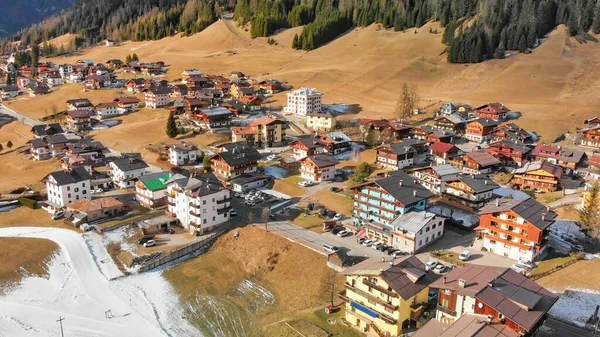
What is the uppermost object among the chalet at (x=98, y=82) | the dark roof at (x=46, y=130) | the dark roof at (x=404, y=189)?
the dark roof at (x=404, y=189)

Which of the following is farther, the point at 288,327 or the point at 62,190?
the point at 62,190

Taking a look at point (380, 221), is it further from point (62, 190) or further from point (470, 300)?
point (62, 190)

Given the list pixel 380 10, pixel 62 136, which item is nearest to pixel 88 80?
pixel 62 136

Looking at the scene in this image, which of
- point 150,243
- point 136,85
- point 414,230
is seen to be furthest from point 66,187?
point 136,85

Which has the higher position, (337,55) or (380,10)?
(380,10)

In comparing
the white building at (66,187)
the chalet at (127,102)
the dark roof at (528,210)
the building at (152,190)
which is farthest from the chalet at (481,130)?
the chalet at (127,102)

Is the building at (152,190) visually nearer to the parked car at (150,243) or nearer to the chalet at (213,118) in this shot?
the parked car at (150,243)
